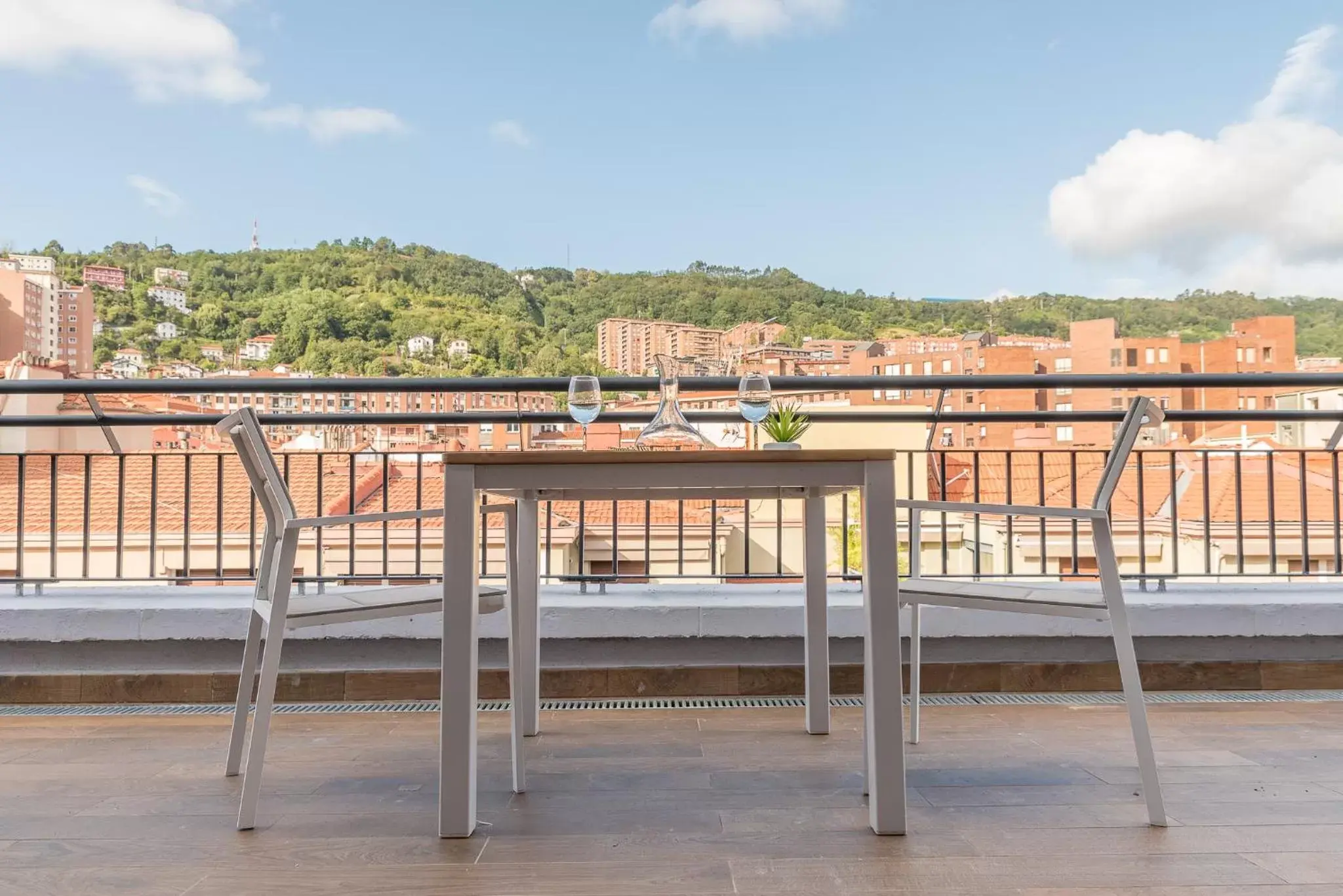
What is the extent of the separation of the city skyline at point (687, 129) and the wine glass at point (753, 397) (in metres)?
30.7

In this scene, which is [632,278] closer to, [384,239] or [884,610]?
[384,239]

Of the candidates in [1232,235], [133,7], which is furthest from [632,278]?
[1232,235]

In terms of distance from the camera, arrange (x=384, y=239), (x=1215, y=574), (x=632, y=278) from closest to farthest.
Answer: (x=1215, y=574) → (x=632, y=278) → (x=384, y=239)

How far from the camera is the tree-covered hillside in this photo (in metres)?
20.3

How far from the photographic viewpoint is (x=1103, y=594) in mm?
1877

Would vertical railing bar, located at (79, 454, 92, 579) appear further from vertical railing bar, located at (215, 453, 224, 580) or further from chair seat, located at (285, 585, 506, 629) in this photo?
chair seat, located at (285, 585, 506, 629)

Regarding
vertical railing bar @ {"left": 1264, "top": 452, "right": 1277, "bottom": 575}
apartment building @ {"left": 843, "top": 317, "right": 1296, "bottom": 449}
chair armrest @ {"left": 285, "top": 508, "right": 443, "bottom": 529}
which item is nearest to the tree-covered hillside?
apartment building @ {"left": 843, "top": 317, "right": 1296, "bottom": 449}

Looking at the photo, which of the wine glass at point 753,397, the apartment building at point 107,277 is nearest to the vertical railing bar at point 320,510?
the wine glass at point 753,397

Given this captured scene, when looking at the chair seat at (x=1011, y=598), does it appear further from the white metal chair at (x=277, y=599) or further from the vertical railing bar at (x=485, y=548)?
the vertical railing bar at (x=485, y=548)

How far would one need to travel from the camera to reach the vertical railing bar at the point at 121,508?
319 cm

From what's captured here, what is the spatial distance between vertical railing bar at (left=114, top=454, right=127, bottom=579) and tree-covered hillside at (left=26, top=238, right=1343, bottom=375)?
15.4m

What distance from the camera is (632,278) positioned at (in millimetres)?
22875

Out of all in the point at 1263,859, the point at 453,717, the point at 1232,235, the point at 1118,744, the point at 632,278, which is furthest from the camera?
the point at 1232,235

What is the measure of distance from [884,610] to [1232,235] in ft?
144
